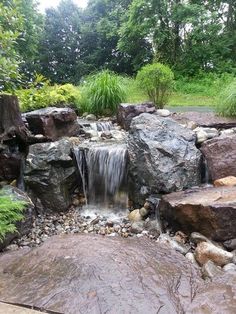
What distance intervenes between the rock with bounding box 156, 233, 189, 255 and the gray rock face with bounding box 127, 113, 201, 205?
60cm

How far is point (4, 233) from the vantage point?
280cm

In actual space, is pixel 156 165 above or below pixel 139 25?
below

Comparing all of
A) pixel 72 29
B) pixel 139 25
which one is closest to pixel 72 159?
pixel 139 25

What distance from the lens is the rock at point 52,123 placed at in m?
4.38

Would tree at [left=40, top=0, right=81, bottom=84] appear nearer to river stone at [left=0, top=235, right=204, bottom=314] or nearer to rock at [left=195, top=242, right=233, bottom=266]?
→ river stone at [left=0, top=235, right=204, bottom=314]

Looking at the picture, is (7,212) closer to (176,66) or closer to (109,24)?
(176,66)

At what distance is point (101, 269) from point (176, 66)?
36.1 feet

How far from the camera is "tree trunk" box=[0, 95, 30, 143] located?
3709 millimetres

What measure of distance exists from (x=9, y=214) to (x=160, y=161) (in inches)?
66.0

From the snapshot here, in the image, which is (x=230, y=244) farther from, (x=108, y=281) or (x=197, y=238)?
(x=108, y=281)

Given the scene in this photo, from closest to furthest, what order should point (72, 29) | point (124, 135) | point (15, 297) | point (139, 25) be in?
1. point (15, 297)
2. point (124, 135)
3. point (139, 25)
4. point (72, 29)

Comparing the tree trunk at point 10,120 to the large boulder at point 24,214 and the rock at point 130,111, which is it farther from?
the rock at point 130,111

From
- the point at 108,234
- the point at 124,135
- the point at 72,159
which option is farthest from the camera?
the point at 124,135

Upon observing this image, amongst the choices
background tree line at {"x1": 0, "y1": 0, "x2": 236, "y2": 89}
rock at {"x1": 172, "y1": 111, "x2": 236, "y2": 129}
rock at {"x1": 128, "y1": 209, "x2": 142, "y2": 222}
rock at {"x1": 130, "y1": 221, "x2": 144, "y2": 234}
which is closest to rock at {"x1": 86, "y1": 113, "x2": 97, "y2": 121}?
rock at {"x1": 172, "y1": 111, "x2": 236, "y2": 129}
